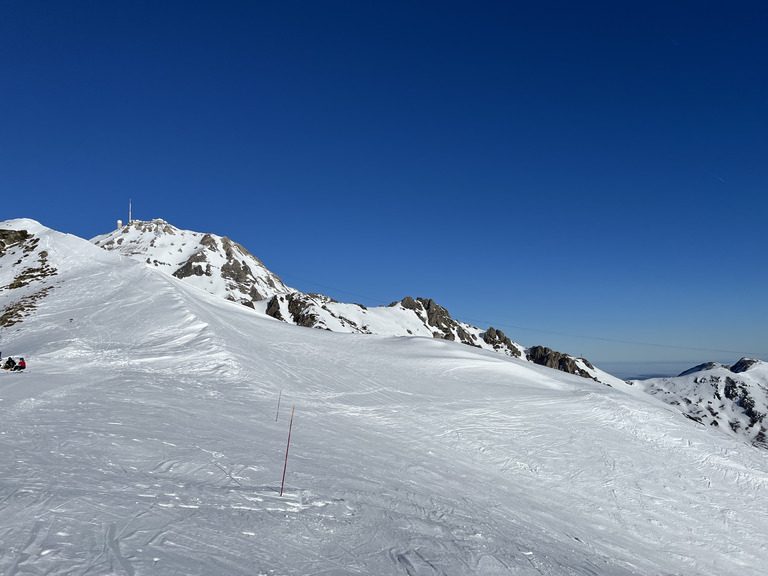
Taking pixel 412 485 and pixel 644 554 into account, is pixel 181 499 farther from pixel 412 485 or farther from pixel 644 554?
pixel 644 554

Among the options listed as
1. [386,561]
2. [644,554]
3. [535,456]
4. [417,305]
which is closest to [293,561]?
[386,561]

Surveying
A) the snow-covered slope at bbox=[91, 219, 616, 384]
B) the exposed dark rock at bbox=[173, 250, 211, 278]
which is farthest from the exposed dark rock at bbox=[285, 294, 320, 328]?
the exposed dark rock at bbox=[173, 250, 211, 278]

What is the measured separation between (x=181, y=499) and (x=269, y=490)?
1.92 m

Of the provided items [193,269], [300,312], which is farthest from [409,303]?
[193,269]

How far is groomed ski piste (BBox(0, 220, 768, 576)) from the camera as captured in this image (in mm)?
7074

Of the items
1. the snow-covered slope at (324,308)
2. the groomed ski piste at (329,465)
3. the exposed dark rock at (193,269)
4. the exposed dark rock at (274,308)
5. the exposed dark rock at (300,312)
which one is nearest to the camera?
the groomed ski piste at (329,465)

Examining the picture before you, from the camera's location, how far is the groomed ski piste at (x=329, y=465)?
23.2 feet

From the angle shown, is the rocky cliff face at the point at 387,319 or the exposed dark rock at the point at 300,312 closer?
the exposed dark rock at the point at 300,312

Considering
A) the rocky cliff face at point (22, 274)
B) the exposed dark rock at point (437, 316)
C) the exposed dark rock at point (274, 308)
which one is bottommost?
the rocky cliff face at point (22, 274)

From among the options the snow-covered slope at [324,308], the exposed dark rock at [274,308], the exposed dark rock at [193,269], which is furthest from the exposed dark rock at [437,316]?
the exposed dark rock at [193,269]

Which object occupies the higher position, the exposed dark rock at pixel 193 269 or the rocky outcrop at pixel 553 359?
the exposed dark rock at pixel 193 269

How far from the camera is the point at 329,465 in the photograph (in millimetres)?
12461

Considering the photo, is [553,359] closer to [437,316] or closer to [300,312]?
[437,316]

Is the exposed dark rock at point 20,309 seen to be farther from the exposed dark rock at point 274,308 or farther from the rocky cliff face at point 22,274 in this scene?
the exposed dark rock at point 274,308
